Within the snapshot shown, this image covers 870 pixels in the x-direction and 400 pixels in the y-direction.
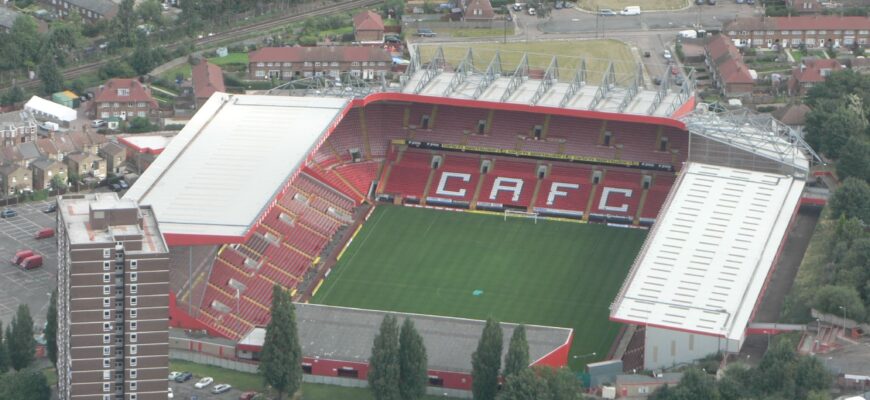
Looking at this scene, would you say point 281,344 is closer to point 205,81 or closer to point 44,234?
point 44,234

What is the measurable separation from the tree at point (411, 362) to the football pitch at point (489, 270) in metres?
11.7

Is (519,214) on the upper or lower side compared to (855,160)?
lower

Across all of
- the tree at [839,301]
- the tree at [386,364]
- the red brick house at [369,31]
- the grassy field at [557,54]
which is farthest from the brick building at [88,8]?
the tree at [839,301]

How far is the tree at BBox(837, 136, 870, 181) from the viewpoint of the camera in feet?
485

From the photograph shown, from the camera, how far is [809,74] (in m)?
169

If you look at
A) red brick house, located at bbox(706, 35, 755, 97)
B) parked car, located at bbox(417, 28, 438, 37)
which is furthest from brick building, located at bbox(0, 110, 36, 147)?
red brick house, located at bbox(706, 35, 755, 97)

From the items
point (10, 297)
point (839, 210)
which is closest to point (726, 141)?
point (839, 210)

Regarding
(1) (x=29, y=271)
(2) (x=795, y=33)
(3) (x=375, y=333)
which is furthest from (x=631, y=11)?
(3) (x=375, y=333)

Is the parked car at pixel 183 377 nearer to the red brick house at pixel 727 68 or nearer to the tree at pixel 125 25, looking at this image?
the red brick house at pixel 727 68

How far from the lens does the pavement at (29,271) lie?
135875 millimetres

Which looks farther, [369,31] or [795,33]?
[369,31]

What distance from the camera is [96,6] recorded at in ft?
622

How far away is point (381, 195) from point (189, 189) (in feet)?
57.1

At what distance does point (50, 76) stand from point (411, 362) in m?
58.5
